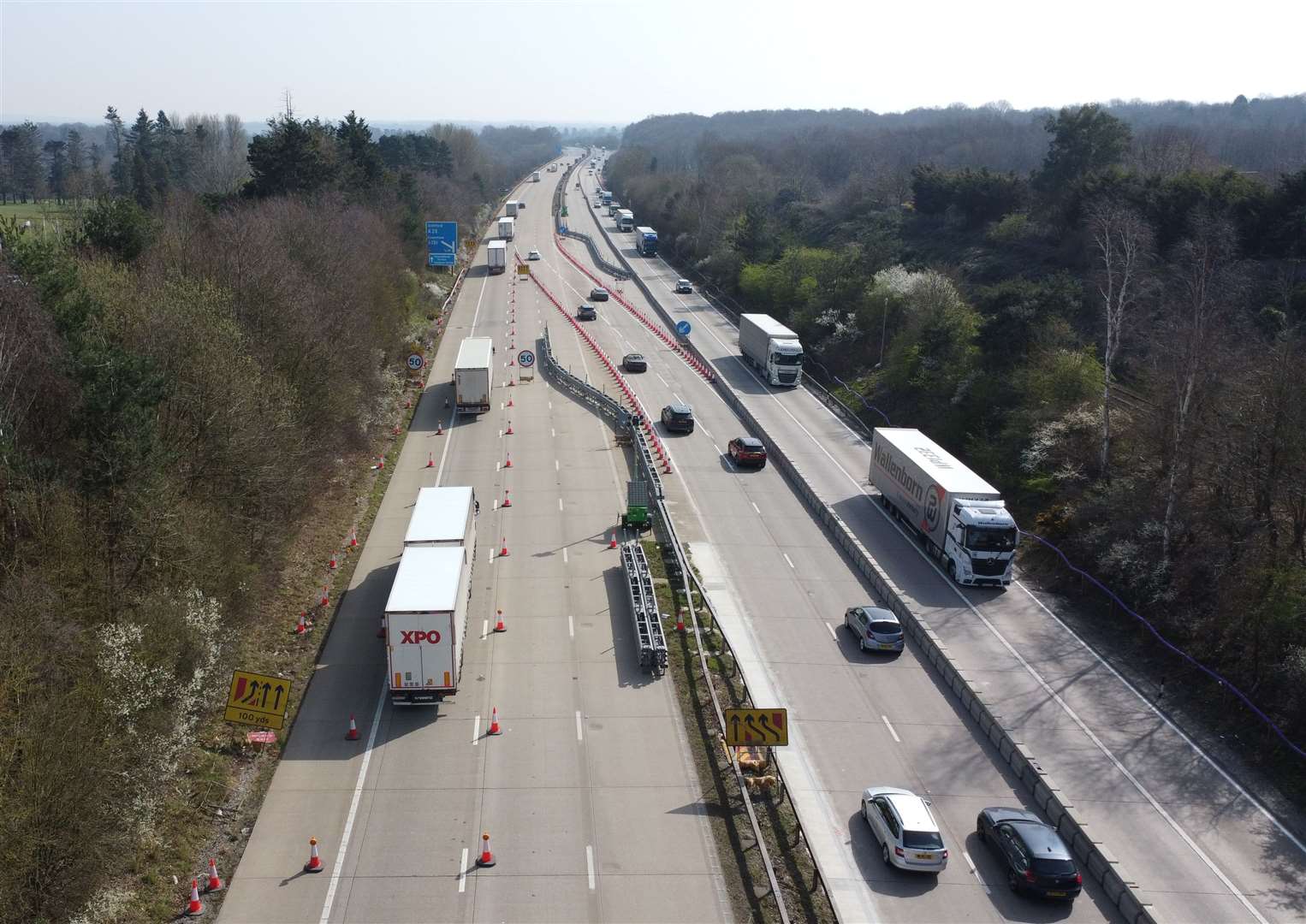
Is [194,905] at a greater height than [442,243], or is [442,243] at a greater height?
[442,243]

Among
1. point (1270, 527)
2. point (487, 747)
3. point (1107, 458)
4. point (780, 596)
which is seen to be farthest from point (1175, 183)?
point (487, 747)

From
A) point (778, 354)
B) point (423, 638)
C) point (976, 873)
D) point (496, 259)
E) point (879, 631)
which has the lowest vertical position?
point (976, 873)

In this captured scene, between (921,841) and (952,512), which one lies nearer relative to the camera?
(921,841)

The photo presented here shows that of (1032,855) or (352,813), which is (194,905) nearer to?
(352,813)

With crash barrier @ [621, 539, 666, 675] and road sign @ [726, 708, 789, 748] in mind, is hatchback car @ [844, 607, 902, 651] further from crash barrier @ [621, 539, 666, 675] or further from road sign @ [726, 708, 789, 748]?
road sign @ [726, 708, 789, 748]

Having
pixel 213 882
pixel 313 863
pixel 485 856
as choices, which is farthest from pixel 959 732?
pixel 213 882

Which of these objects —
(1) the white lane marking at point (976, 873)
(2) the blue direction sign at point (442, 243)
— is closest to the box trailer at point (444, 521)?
(1) the white lane marking at point (976, 873)
